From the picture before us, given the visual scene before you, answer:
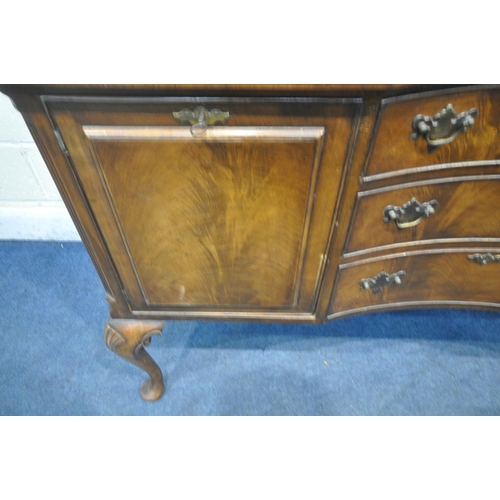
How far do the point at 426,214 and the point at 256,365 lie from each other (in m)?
0.59

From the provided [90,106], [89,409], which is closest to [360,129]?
[90,106]

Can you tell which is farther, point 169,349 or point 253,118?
point 169,349

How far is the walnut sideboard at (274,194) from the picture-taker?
42cm

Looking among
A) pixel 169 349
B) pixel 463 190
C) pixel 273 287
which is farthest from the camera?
pixel 169 349

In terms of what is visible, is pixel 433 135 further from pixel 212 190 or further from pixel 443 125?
pixel 212 190

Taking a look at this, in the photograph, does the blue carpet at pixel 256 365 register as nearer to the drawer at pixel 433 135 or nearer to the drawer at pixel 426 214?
the drawer at pixel 426 214

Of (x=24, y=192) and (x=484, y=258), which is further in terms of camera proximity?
(x=24, y=192)

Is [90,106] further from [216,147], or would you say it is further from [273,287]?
[273,287]

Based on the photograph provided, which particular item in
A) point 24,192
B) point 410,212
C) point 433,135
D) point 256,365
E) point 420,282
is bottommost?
point 256,365

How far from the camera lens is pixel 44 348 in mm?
1011

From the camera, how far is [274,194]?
0.51 meters

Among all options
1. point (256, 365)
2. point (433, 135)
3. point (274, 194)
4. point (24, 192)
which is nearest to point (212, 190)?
point (274, 194)

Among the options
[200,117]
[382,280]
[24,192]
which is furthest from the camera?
[24,192]

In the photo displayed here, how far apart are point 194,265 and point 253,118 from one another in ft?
0.87
